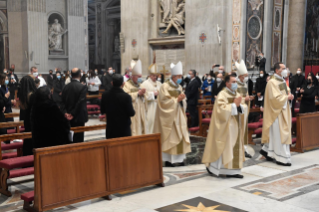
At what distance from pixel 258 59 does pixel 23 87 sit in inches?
342

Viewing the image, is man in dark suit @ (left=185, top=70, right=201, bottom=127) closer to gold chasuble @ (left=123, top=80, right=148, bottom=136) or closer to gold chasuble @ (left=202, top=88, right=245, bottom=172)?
gold chasuble @ (left=123, top=80, right=148, bottom=136)

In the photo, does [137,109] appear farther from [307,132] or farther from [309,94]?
[309,94]

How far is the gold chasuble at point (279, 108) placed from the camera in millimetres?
7270

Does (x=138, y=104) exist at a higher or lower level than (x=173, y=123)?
higher

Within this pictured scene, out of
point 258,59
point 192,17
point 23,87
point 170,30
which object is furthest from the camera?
point 170,30

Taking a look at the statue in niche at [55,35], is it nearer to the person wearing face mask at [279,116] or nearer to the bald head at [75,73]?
the bald head at [75,73]

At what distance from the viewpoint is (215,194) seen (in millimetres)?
5473

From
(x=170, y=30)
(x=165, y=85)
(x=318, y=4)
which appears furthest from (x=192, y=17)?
(x=165, y=85)

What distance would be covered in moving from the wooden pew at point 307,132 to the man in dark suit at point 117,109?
4550 millimetres

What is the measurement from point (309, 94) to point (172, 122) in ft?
15.5

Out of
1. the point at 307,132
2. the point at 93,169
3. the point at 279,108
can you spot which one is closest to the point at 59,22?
the point at 307,132

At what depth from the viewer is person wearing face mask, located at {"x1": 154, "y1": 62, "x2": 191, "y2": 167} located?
23.6ft

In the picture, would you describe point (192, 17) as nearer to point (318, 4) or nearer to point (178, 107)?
point (318, 4)

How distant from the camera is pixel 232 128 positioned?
6.27 meters
